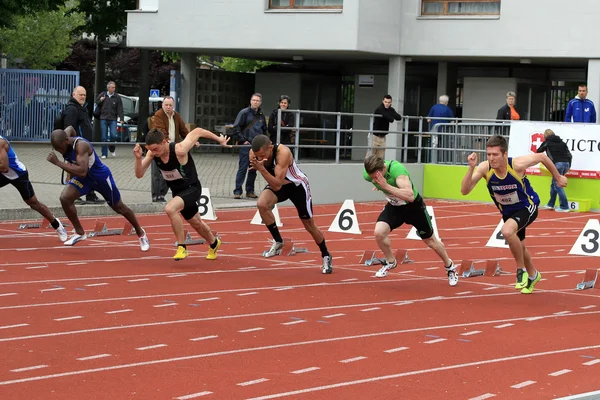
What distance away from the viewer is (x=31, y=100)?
33750mm

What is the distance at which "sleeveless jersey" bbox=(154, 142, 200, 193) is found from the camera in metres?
13.5

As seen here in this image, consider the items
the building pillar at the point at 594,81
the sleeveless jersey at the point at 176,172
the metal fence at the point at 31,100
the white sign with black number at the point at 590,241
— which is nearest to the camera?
the sleeveless jersey at the point at 176,172

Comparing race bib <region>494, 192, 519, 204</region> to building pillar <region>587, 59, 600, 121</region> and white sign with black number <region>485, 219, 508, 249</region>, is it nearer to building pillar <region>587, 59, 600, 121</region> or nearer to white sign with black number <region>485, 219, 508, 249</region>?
white sign with black number <region>485, 219, 508, 249</region>

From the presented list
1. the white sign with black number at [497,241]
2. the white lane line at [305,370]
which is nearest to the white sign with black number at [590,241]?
the white sign with black number at [497,241]

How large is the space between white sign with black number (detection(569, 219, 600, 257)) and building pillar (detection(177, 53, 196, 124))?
20.0 m

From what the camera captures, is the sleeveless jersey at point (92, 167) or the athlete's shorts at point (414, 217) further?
the sleeveless jersey at point (92, 167)

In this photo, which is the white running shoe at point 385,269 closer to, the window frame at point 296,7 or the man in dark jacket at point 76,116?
the man in dark jacket at point 76,116

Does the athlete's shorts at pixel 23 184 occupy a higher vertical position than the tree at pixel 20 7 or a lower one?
lower

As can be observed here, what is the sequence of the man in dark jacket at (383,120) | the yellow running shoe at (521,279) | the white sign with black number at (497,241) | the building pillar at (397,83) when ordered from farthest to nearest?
the building pillar at (397,83) → the man in dark jacket at (383,120) → the white sign with black number at (497,241) → the yellow running shoe at (521,279)

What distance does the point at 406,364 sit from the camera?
332 inches

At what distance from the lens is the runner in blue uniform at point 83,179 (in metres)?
14.5

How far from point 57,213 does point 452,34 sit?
1419cm

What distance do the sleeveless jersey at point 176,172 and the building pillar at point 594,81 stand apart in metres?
16.2

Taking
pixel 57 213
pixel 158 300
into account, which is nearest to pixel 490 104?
pixel 57 213
